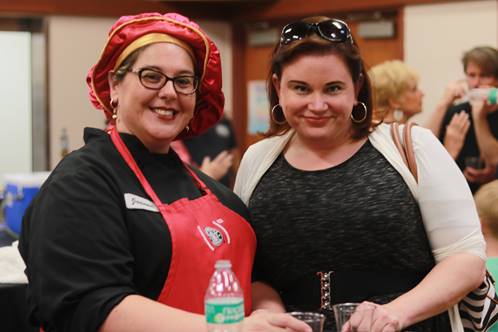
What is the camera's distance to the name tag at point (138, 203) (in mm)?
1776

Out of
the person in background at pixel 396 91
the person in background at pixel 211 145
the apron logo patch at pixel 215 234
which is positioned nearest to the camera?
the apron logo patch at pixel 215 234

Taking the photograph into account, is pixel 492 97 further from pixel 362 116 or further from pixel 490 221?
pixel 362 116

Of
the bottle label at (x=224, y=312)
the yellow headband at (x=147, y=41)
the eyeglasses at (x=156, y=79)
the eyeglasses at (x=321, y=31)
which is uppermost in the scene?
the eyeglasses at (x=321, y=31)

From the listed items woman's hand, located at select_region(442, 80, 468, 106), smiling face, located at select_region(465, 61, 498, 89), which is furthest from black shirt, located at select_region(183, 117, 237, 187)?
smiling face, located at select_region(465, 61, 498, 89)

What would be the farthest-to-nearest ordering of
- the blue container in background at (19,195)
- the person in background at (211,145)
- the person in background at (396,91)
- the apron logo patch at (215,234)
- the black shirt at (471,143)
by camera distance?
the person in background at (211,145), the black shirt at (471,143), the blue container in background at (19,195), the person in background at (396,91), the apron logo patch at (215,234)

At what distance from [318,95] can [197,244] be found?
1.65 ft

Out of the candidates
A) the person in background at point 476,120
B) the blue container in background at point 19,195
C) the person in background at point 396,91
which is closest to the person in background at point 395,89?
the person in background at point 396,91

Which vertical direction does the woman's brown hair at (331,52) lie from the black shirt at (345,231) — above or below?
above

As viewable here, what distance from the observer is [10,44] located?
6695 mm

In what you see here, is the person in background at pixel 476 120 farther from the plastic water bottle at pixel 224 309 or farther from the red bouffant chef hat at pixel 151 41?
the plastic water bottle at pixel 224 309

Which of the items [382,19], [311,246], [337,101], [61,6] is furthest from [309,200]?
[61,6]

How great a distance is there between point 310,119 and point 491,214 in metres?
1.16

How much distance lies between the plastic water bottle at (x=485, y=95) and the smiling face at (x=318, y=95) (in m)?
2.43

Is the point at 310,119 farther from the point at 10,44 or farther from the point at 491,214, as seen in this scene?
the point at 10,44
